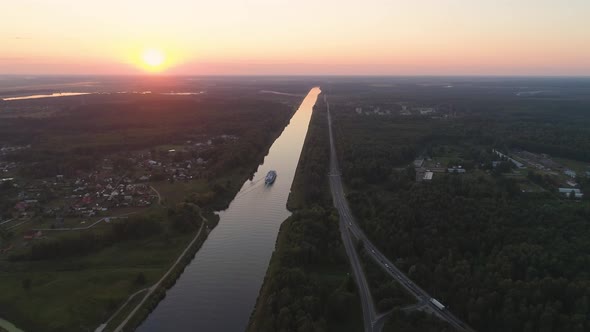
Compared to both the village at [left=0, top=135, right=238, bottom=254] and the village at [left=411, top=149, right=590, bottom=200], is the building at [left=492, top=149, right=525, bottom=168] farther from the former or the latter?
the village at [left=0, top=135, right=238, bottom=254]

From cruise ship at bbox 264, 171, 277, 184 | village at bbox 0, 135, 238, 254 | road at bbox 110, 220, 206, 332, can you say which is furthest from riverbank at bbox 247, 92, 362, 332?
village at bbox 0, 135, 238, 254

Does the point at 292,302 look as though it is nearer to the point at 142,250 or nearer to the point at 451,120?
the point at 142,250

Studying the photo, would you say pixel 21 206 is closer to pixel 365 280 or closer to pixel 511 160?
pixel 365 280

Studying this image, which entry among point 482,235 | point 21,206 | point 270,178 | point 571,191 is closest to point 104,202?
point 21,206

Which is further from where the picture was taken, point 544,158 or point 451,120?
point 451,120

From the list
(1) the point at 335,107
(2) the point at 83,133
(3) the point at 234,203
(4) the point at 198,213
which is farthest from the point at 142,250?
(1) the point at 335,107

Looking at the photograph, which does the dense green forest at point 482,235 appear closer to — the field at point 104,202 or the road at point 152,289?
the road at point 152,289
